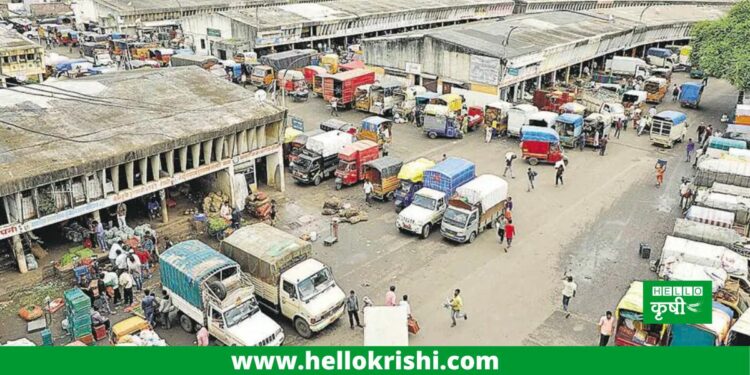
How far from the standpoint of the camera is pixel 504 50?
47.5 m

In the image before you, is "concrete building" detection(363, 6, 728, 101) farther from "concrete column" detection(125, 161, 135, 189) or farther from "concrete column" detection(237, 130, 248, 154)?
"concrete column" detection(125, 161, 135, 189)

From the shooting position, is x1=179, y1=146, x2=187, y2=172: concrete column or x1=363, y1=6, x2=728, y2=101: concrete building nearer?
x1=179, y1=146, x2=187, y2=172: concrete column

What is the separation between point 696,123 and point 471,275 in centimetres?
3014

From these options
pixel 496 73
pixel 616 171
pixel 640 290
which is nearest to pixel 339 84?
pixel 496 73

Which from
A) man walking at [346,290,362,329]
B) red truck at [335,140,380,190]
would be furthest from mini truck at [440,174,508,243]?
man walking at [346,290,362,329]

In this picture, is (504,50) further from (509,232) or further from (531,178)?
(509,232)

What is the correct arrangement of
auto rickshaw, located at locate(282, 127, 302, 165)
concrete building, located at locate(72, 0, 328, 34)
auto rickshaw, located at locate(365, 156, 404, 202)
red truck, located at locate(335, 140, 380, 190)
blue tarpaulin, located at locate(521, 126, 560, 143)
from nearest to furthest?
1. auto rickshaw, located at locate(365, 156, 404, 202)
2. red truck, located at locate(335, 140, 380, 190)
3. auto rickshaw, located at locate(282, 127, 302, 165)
4. blue tarpaulin, located at locate(521, 126, 560, 143)
5. concrete building, located at locate(72, 0, 328, 34)

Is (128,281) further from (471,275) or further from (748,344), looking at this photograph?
(748,344)

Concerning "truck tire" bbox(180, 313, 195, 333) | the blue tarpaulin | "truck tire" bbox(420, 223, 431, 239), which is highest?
the blue tarpaulin

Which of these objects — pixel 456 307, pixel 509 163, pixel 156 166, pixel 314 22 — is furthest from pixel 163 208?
pixel 314 22

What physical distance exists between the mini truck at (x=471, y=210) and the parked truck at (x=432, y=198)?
2.47 feet

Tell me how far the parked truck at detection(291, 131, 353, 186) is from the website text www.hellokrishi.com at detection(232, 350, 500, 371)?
19647 millimetres

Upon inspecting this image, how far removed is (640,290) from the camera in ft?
63.4

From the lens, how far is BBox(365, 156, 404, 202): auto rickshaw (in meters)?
30.4
